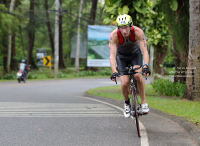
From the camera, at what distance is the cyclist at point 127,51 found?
637cm

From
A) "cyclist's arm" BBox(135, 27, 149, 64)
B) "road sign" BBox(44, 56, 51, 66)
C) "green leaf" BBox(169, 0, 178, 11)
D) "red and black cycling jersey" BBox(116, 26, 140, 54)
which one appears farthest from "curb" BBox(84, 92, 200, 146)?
"road sign" BBox(44, 56, 51, 66)

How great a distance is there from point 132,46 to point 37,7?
143 ft

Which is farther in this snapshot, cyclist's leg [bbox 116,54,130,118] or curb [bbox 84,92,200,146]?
cyclist's leg [bbox 116,54,130,118]

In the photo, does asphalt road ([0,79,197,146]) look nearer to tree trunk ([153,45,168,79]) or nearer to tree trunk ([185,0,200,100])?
tree trunk ([185,0,200,100])

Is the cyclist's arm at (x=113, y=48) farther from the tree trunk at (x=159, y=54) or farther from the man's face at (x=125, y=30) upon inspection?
the tree trunk at (x=159, y=54)

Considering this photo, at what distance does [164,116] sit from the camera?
28.9 ft

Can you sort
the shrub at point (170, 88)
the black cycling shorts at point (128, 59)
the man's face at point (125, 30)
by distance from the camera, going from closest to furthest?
1. the man's face at point (125, 30)
2. the black cycling shorts at point (128, 59)
3. the shrub at point (170, 88)

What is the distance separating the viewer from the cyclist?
6.37 meters

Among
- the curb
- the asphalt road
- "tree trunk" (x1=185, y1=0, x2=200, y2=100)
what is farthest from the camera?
"tree trunk" (x1=185, y1=0, x2=200, y2=100)

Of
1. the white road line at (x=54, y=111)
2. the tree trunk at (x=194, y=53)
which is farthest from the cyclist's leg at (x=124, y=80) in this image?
the tree trunk at (x=194, y=53)

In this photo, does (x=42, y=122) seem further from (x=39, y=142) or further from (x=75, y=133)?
(x=39, y=142)

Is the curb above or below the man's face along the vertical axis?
below

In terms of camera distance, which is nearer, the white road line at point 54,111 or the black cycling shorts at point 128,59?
the black cycling shorts at point 128,59

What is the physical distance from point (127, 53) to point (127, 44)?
11.0 inches
